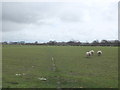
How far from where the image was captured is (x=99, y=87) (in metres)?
12.9

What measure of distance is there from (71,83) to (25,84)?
253 centimetres

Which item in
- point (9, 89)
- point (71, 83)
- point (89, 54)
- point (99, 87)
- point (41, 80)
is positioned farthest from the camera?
point (89, 54)

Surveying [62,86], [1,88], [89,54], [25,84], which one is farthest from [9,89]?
[89,54]

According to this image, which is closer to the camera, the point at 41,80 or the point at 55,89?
the point at 55,89

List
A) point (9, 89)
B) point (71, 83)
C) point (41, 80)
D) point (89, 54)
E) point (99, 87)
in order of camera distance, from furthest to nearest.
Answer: point (89, 54)
point (41, 80)
point (71, 83)
point (99, 87)
point (9, 89)

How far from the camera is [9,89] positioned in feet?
39.5

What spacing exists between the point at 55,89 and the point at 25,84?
2.10m

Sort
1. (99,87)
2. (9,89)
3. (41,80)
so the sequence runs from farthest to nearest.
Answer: (41,80) → (99,87) → (9,89)

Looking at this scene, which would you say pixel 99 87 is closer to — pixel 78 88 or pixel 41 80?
pixel 78 88

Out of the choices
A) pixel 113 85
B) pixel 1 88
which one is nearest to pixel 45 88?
pixel 1 88

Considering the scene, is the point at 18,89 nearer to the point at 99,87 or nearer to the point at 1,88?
the point at 1,88

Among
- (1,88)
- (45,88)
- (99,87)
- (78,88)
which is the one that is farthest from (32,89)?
(99,87)

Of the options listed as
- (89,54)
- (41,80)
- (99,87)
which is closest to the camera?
(99,87)

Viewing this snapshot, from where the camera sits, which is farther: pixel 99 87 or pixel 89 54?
pixel 89 54
